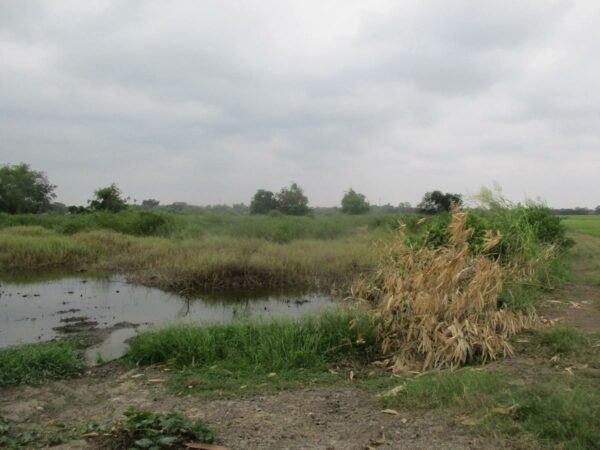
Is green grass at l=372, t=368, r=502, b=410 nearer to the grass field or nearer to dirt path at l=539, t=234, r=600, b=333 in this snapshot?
the grass field

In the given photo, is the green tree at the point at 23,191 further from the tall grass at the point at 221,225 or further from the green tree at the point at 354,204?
the green tree at the point at 354,204

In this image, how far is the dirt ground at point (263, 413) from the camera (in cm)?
303

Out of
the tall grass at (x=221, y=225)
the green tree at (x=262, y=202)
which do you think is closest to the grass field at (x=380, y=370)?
the tall grass at (x=221, y=225)

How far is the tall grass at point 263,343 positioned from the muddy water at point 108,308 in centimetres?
71

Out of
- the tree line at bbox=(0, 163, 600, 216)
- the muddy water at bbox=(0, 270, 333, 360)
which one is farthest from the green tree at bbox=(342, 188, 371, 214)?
the muddy water at bbox=(0, 270, 333, 360)

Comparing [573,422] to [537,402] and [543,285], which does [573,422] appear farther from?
[543,285]

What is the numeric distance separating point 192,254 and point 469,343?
992 centimetres

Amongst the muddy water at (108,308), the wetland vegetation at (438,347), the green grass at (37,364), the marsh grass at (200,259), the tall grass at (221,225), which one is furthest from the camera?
the tall grass at (221,225)

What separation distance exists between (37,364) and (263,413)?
2.92 metres

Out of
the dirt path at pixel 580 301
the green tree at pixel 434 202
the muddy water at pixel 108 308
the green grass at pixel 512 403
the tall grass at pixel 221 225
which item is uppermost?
the green tree at pixel 434 202

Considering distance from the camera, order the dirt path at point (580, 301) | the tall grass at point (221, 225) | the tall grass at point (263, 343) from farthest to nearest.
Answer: the tall grass at point (221, 225) < the dirt path at point (580, 301) < the tall grass at point (263, 343)

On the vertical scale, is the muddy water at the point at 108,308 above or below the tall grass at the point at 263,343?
below

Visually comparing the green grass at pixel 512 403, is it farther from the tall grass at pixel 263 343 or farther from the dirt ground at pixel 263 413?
the tall grass at pixel 263 343

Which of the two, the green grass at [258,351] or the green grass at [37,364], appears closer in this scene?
the green grass at [258,351]
